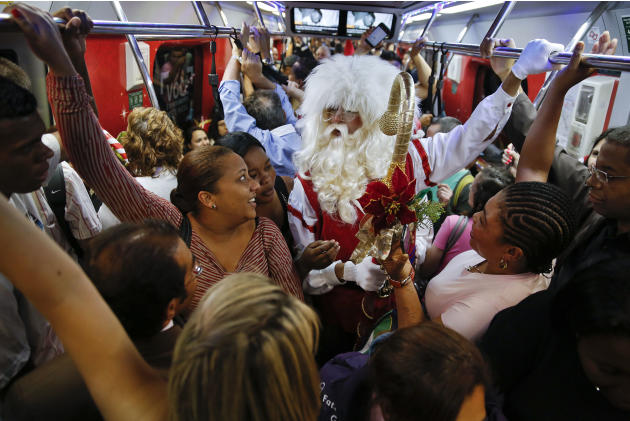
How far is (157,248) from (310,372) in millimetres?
540

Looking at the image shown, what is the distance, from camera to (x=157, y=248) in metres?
1.00

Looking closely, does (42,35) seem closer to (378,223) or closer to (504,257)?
(378,223)

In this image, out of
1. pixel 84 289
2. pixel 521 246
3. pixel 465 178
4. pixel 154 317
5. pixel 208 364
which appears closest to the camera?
pixel 208 364

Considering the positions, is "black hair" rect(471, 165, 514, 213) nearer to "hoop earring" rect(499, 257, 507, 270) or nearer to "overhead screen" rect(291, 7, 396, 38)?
"hoop earring" rect(499, 257, 507, 270)

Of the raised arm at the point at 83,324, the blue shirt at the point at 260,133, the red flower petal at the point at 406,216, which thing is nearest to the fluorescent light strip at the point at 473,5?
the blue shirt at the point at 260,133

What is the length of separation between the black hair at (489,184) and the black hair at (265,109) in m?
1.72

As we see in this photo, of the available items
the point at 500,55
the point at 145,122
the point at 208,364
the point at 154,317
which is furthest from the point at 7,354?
the point at 500,55

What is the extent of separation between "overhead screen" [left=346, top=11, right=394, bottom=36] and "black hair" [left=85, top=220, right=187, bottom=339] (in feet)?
11.2

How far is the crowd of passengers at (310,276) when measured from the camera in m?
0.75

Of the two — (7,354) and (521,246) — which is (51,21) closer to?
(7,354)

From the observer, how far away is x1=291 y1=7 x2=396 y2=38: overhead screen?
3.67 m

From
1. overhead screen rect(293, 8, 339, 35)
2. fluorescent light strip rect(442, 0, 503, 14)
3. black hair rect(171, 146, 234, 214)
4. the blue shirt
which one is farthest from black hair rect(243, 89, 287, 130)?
fluorescent light strip rect(442, 0, 503, 14)

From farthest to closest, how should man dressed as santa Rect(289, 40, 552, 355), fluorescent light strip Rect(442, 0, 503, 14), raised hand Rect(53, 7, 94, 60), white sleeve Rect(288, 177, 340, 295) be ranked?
fluorescent light strip Rect(442, 0, 503, 14)
white sleeve Rect(288, 177, 340, 295)
man dressed as santa Rect(289, 40, 552, 355)
raised hand Rect(53, 7, 94, 60)

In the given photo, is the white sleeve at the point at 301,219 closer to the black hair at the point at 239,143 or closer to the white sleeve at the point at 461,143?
the black hair at the point at 239,143
